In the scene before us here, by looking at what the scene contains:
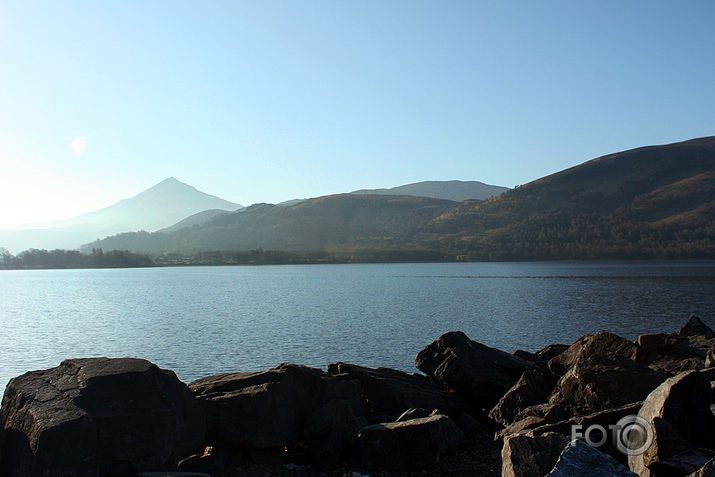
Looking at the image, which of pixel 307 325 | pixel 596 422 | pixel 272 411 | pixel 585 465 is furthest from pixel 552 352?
pixel 307 325

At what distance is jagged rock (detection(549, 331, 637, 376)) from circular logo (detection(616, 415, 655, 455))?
16.7 feet

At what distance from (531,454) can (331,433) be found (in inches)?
181

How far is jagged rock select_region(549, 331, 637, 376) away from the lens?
1420 centimetres

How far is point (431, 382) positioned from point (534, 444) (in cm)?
819

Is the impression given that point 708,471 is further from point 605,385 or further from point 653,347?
point 653,347

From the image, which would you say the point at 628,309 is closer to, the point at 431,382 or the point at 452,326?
the point at 452,326

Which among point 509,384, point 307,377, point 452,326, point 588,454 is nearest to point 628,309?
point 452,326

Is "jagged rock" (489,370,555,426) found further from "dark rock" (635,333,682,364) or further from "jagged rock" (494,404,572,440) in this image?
"dark rock" (635,333,682,364)

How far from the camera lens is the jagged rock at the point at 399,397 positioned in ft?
45.5

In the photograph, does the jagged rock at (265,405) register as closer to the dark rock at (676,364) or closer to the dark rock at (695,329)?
the dark rock at (676,364)

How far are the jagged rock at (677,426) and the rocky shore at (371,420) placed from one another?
0.02 metres

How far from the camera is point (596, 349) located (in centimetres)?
1436

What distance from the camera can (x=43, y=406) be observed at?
839 cm

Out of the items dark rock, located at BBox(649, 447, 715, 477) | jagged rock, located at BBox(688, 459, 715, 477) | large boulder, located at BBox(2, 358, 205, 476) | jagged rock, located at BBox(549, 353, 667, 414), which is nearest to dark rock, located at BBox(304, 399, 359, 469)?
large boulder, located at BBox(2, 358, 205, 476)
